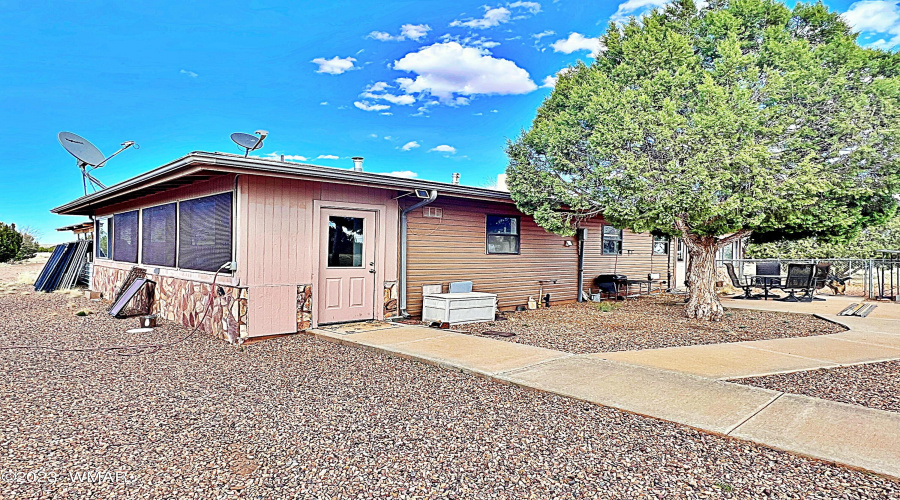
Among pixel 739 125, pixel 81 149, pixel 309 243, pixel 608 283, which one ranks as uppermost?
pixel 81 149

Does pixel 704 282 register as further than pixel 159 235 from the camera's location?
No

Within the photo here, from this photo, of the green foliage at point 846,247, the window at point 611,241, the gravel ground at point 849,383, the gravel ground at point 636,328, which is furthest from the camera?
the green foliage at point 846,247

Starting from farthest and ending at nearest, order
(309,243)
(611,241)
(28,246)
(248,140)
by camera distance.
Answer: (28,246)
(611,241)
(248,140)
(309,243)

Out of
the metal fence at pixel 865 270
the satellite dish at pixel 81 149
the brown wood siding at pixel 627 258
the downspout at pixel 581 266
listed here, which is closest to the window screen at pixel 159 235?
the satellite dish at pixel 81 149

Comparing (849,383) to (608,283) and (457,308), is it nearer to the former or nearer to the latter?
(457,308)

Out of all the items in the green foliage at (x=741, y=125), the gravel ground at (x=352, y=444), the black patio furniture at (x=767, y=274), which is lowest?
the gravel ground at (x=352, y=444)

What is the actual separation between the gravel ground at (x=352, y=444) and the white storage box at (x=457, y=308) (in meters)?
3.03

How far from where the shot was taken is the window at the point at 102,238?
12822 millimetres

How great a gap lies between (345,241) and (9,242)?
2437 cm

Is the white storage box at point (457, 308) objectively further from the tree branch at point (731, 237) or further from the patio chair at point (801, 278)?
the patio chair at point (801, 278)

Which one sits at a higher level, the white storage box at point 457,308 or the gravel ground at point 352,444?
the white storage box at point 457,308

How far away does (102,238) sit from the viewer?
1336 centimetres

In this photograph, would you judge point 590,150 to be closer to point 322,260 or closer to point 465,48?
point 322,260

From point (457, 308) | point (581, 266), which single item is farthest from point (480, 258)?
point (581, 266)
